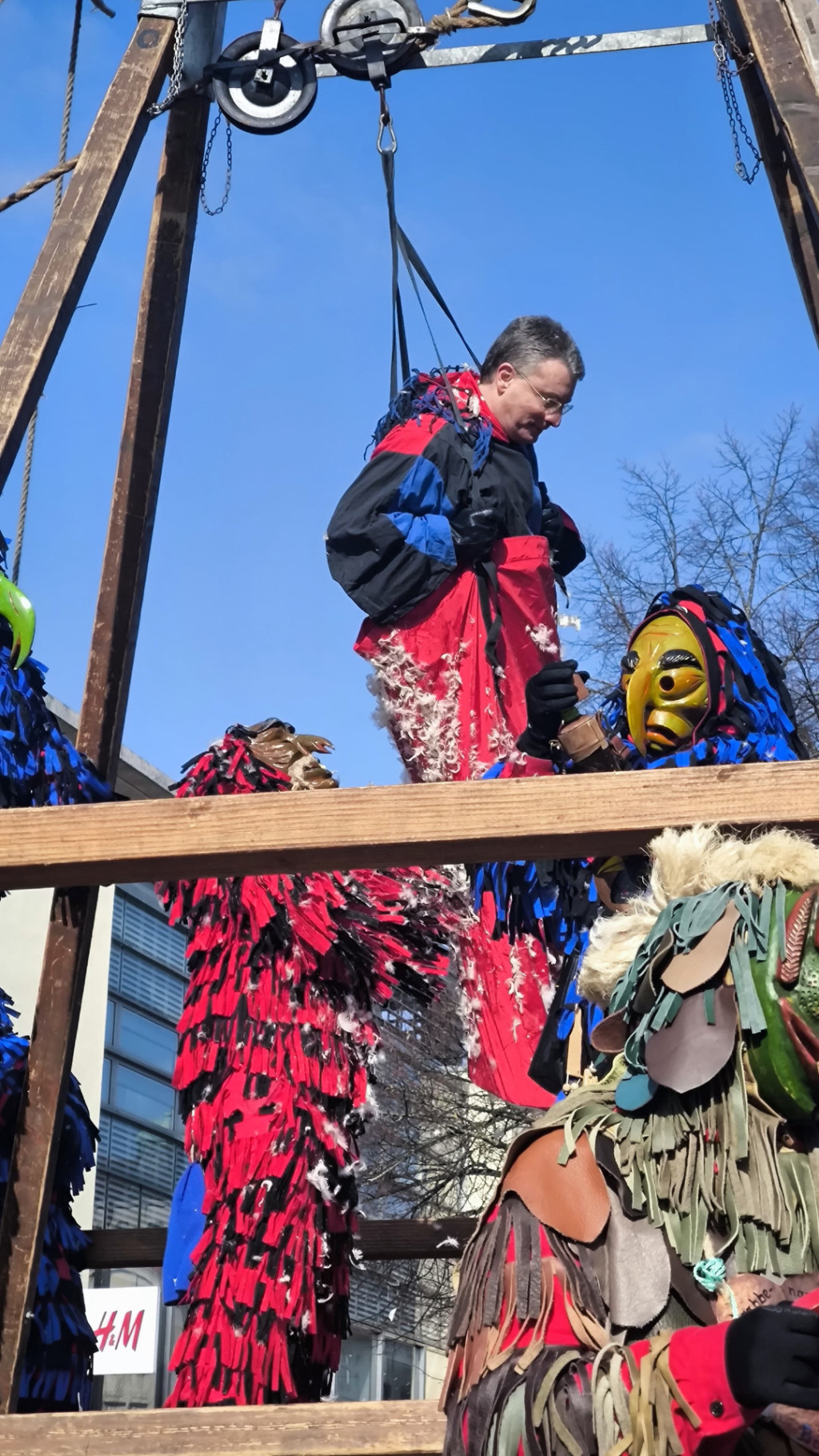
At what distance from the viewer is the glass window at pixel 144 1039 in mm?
11977

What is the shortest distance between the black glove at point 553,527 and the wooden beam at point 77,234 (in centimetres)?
103

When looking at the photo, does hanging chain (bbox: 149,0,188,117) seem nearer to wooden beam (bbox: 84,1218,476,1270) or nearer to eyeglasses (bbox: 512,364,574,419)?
eyeglasses (bbox: 512,364,574,419)

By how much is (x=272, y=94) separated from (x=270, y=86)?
0.05ft

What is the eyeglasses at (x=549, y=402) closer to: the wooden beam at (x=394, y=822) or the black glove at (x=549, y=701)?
the black glove at (x=549, y=701)

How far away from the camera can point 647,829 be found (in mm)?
1791

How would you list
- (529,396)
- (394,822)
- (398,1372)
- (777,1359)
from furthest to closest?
(398,1372) → (529,396) → (394,822) → (777,1359)

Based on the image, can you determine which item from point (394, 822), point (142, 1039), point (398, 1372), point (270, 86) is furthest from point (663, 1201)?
point (398, 1372)

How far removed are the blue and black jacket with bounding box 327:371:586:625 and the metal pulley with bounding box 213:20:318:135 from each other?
62 cm

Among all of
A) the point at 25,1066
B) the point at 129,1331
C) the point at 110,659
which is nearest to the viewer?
the point at 25,1066

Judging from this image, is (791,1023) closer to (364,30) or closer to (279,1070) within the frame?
(279,1070)

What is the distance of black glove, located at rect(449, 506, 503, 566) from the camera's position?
10.2ft

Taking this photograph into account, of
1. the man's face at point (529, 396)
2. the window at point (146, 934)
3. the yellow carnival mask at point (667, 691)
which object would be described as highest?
the window at point (146, 934)

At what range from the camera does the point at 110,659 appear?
3062 millimetres

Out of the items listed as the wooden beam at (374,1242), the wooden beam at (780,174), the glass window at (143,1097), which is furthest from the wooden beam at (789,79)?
the glass window at (143,1097)
